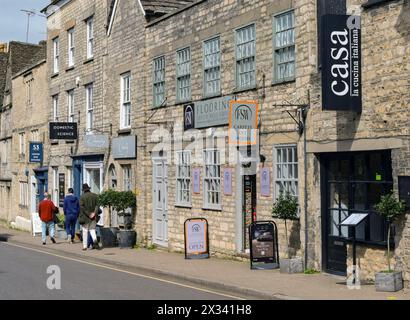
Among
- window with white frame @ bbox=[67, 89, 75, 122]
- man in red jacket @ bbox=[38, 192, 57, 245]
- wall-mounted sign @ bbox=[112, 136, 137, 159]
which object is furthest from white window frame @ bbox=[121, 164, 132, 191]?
window with white frame @ bbox=[67, 89, 75, 122]

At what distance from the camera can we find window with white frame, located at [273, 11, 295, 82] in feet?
54.0

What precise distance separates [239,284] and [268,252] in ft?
9.02

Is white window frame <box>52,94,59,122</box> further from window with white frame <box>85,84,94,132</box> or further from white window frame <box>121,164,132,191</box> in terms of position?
white window frame <box>121,164,132,191</box>

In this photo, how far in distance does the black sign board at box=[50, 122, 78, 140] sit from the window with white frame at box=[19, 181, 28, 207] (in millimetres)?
9083

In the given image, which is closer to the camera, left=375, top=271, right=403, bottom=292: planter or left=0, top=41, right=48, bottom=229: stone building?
left=375, top=271, right=403, bottom=292: planter

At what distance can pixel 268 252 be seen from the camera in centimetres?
1648

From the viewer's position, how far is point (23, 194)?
126 ft

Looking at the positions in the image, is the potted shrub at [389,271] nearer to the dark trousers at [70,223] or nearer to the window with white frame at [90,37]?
the dark trousers at [70,223]

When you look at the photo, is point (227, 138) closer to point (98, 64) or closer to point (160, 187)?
point (160, 187)

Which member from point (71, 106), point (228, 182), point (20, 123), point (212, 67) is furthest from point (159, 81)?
point (20, 123)

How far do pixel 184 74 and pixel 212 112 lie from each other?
2.14m

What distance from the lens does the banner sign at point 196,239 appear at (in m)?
19.5
